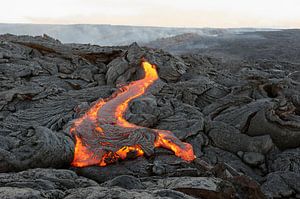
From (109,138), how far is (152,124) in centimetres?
207

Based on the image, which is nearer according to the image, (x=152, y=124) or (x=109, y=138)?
(x=109, y=138)

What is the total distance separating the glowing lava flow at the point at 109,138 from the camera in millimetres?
11266

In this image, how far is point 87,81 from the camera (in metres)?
18.0

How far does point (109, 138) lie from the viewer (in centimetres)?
1236

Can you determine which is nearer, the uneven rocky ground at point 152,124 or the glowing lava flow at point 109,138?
the uneven rocky ground at point 152,124

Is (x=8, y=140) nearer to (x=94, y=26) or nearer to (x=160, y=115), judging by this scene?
(x=160, y=115)

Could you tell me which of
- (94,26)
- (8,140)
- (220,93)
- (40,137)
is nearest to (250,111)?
(220,93)

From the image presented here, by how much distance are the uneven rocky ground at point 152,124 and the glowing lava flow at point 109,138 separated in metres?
0.34

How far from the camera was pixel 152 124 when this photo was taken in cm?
1369

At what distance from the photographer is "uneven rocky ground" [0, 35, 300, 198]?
25.9 feet

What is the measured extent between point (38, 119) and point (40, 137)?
441cm

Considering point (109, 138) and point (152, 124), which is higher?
point (152, 124)

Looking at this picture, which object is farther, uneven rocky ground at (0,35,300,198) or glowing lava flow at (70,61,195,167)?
glowing lava flow at (70,61,195,167)

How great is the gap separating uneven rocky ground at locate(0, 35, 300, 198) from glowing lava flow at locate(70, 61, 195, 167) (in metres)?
0.34
